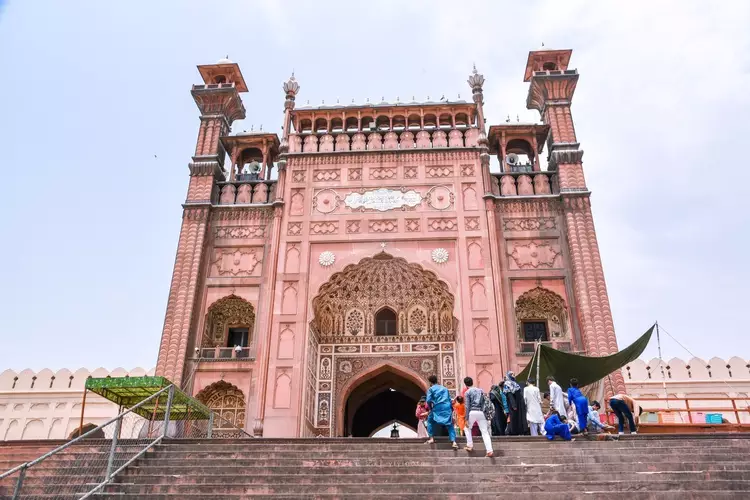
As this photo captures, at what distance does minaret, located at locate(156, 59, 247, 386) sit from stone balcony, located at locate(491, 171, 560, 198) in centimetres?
847

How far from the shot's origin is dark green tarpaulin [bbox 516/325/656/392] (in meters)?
12.7

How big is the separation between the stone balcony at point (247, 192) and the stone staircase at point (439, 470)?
10500 millimetres

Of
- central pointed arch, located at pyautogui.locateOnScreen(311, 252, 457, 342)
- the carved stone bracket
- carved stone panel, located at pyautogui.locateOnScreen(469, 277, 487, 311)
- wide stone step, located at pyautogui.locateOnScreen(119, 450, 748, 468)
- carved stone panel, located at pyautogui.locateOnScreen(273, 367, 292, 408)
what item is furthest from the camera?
the carved stone bracket

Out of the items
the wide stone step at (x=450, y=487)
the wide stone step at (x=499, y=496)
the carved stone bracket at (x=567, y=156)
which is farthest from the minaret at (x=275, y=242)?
the carved stone bracket at (x=567, y=156)

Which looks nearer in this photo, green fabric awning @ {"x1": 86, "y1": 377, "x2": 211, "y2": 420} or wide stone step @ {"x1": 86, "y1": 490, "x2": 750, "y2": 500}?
wide stone step @ {"x1": 86, "y1": 490, "x2": 750, "y2": 500}

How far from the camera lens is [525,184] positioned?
734 inches

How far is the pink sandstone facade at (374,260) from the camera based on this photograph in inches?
627

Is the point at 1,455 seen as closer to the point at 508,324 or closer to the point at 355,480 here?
the point at 355,480

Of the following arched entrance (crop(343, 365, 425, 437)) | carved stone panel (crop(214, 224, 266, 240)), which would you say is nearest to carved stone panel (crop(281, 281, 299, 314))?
carved stone panel (crop(214, 224, 266, 240))

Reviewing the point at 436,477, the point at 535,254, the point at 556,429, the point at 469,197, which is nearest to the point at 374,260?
the point at 469,197

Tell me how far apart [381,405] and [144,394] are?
10.7 meters

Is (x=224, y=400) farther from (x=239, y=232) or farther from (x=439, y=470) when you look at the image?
(x=439, y=470)

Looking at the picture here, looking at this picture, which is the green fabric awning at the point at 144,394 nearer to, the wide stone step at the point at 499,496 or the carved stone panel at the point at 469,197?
the wide stone step at the point at 499,496

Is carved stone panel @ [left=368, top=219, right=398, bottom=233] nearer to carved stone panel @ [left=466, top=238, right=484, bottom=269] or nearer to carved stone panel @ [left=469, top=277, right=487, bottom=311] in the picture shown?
carved stone panel @ [left=466, top=238, right=484, bottom=269]
